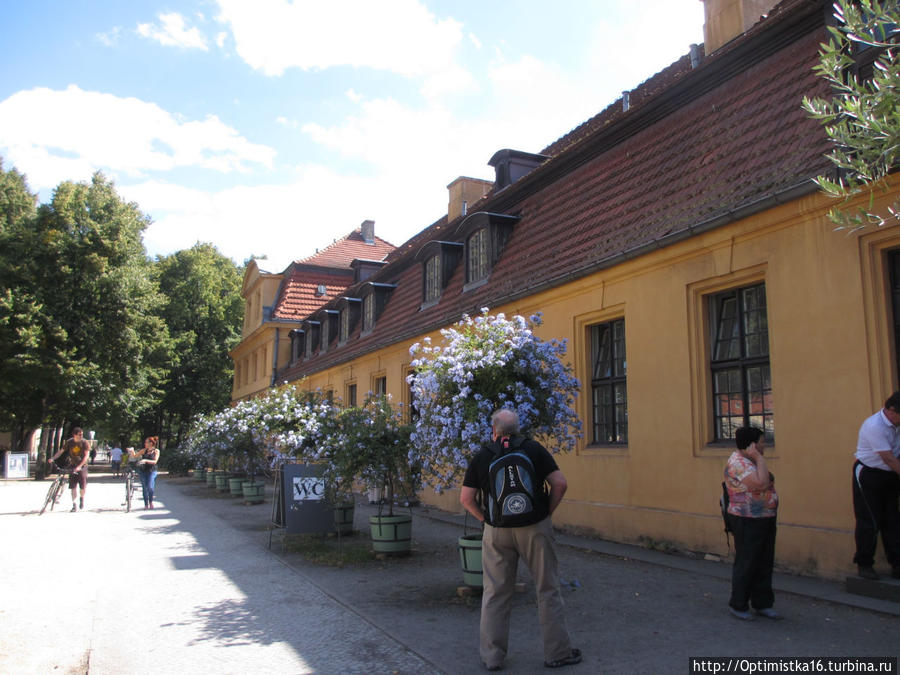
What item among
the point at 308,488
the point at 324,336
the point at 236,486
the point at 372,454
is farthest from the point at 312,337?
the point at 372,454

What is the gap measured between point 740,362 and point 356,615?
18.0ft

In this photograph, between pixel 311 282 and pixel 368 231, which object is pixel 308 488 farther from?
pixel 368 231

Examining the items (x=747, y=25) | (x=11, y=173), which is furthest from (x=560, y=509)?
(x=11, y=173)

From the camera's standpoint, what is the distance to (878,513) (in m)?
6.18

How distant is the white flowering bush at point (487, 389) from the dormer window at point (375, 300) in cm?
1371

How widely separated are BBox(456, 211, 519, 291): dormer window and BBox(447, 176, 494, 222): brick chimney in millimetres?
4963

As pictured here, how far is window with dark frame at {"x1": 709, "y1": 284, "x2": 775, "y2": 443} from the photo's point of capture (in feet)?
27.4

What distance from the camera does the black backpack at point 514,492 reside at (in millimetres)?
4727

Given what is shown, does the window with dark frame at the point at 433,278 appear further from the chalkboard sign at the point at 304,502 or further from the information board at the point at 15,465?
the information board at the point at 15,465

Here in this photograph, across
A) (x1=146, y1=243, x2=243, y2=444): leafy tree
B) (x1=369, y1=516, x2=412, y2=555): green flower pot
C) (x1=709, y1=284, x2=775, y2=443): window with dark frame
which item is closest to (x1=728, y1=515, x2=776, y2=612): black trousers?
(x1=709, y1=284, x2=775, y2=443): window with dark frame

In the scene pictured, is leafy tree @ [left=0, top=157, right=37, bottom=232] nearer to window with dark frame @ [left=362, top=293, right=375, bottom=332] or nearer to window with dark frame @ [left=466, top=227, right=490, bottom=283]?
window with dark frame @ [left=362, top=293, right=375, bottom=332]

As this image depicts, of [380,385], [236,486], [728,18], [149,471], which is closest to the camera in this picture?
[728,18]

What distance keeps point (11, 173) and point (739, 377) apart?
43442 mm

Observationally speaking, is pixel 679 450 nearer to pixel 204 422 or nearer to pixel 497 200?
pixel 497 200
